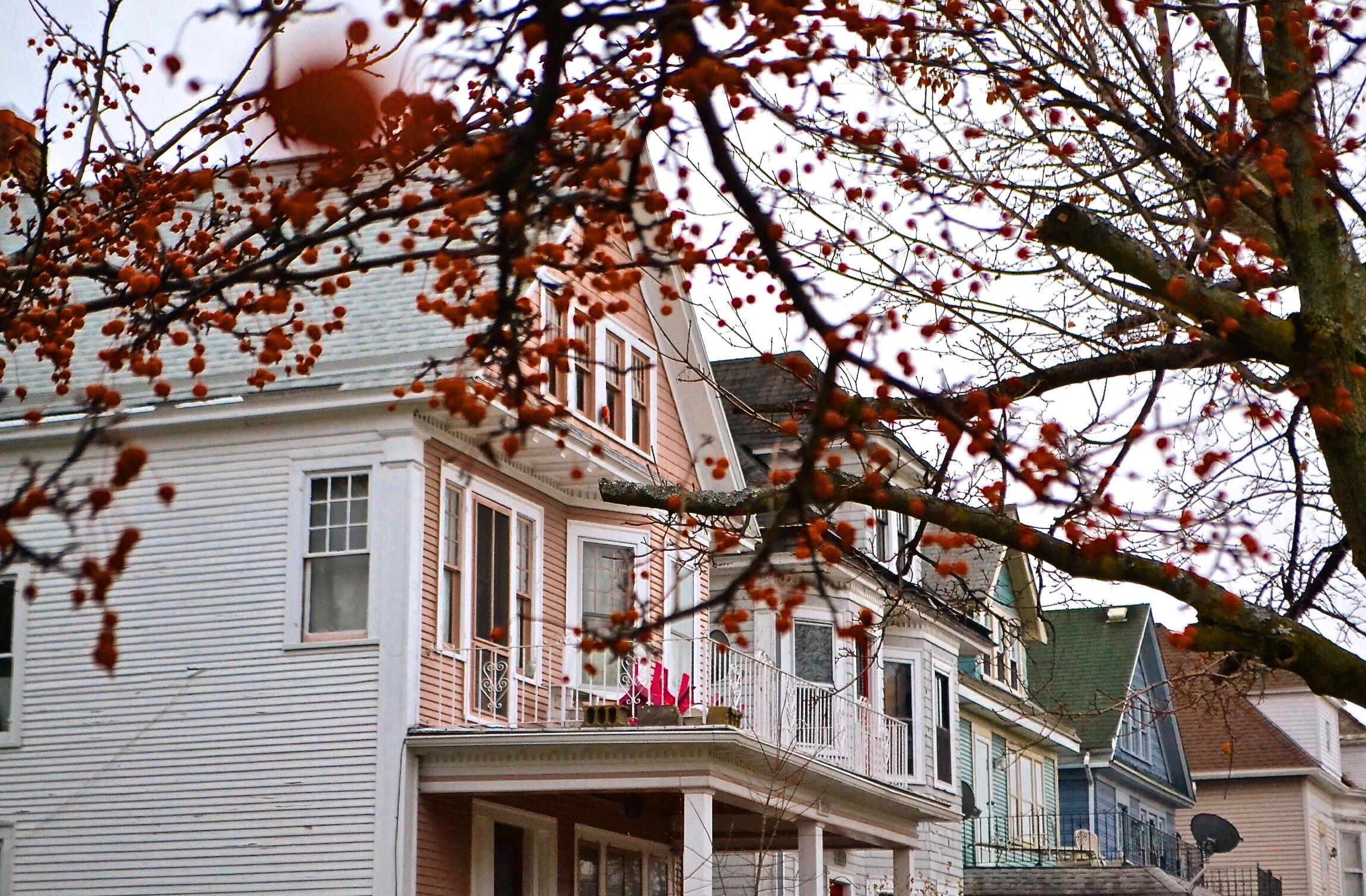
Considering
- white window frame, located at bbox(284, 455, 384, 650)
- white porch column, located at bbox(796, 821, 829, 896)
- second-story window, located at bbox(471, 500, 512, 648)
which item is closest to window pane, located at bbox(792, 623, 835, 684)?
white porch column, located at bbox(796, 821, 829, 896)

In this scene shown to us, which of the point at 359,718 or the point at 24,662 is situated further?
the point at 24,662

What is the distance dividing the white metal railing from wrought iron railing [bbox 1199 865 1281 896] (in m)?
21.7

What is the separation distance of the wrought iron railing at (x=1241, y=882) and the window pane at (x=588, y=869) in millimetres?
23130

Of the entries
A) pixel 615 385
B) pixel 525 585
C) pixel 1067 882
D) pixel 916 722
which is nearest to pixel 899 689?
pixel 916 722

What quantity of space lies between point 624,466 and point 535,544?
1.40 m

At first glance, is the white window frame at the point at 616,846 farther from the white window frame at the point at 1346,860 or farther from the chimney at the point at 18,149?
the white window frame at the point at 1346,860

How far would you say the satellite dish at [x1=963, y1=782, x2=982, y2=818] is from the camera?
1242 inches

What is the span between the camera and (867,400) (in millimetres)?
9234

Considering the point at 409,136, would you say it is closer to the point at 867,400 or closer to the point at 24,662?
the point at 867,400

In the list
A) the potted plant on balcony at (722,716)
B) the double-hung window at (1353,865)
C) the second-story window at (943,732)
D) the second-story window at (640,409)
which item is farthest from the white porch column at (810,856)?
the double-hung window at (1353,865)

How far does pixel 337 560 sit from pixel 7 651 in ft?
13.6

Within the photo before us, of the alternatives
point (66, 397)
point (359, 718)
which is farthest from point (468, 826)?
point (66, 397)

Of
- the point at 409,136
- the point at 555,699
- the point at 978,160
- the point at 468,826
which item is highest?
the point at 978,160

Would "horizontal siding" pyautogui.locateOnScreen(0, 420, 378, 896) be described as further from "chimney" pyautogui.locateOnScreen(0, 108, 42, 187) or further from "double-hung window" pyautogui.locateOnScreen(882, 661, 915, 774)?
"double-hung window" pyautogui.locateOnScreen(882, 661, 915, 774)
